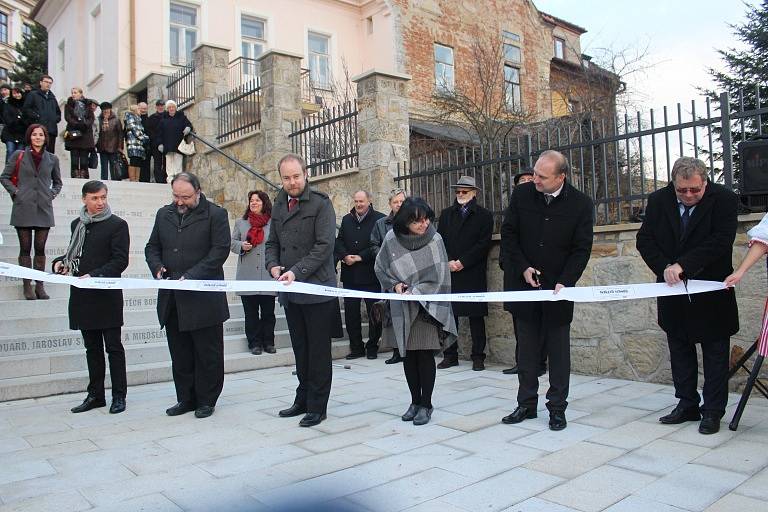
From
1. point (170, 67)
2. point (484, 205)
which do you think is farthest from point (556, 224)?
point (170, 67)

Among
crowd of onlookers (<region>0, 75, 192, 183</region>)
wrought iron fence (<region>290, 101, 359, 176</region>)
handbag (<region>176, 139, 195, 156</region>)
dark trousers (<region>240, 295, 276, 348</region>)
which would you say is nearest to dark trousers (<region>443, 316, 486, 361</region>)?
dark trousers (<region>240, 295, 276, 348</region>)

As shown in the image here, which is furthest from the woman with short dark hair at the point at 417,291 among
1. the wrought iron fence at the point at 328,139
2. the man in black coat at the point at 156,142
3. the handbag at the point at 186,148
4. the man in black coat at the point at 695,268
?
the man in black coat at the point at 156,142

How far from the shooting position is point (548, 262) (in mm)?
4770

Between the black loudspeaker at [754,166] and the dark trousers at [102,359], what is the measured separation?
202 inches

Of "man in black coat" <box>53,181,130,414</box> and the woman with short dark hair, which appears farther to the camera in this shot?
"man in black coat" <box>53,181,130,414</box>

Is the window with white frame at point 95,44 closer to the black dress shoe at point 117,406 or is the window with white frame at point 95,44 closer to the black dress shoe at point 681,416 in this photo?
the black dress shoe at point 117,406

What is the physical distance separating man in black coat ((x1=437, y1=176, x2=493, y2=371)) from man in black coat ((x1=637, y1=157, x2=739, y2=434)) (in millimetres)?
2629

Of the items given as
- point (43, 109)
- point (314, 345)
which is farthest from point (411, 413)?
point (43, 109)

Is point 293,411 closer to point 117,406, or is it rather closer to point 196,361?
point 196,361

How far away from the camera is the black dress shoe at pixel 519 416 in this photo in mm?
4818

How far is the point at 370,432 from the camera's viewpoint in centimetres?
466

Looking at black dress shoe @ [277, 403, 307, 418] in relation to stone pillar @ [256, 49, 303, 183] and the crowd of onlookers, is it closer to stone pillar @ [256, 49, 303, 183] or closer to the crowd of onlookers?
stone pillar @ [256, 49, 303, 183]

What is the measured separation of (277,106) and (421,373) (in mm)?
7573

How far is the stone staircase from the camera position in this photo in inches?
241
